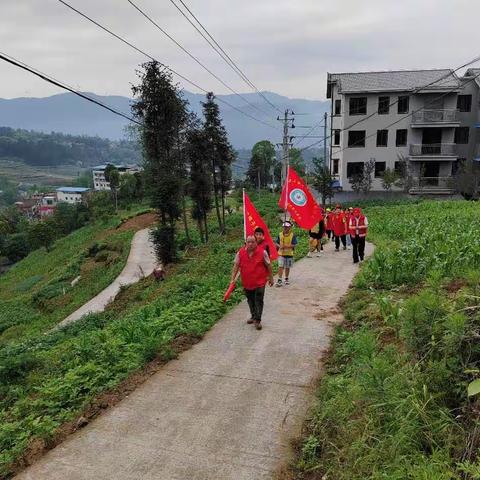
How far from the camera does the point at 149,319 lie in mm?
9383

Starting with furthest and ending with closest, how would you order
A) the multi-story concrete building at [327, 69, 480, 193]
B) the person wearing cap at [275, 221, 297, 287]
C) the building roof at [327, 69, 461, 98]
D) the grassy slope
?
1. the multi-story concrete building at [327, 69, 480, 193]
2. the building roof at [327, 69, 461, 98]
3. the person wearing cap at [275, 221, 297, 287]
4. the grassy slope

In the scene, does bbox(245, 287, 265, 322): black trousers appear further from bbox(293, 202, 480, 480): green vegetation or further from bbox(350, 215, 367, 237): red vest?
bbox(350, 215, 367, 237): red vest

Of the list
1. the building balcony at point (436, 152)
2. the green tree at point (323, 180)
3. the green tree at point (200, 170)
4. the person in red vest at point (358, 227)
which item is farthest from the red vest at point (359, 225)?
the building balcony at point (436, 152)

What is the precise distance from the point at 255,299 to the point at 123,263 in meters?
24.5

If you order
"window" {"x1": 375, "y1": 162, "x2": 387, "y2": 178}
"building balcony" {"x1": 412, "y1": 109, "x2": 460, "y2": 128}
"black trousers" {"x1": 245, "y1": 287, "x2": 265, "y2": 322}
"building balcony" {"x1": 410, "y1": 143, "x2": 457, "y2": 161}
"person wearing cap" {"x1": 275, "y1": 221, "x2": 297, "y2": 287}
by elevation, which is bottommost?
"black trousers" {"x1": 245, "y1": 287, "x2": 265, "y2": 322}

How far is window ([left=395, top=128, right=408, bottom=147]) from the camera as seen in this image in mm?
41719

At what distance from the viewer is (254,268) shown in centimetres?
836

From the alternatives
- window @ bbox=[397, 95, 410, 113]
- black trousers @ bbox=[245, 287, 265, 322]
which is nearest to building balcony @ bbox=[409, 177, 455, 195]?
window @ bbox=[397, 95, 410, 113]

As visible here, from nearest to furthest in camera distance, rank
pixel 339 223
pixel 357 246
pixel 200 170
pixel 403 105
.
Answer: pixel 357 246
pixel 339 223
pixel 200 170
pixel 403 105

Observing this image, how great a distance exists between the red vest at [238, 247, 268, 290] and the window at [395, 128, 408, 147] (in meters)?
37.4

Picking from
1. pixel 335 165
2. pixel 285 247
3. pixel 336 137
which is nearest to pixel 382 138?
pixel 336 137

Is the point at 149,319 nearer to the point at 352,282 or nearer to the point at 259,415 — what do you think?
the point at 259,415

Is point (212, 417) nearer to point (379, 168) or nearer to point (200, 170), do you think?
point (200, 170)

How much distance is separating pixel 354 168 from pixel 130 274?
24678mm
